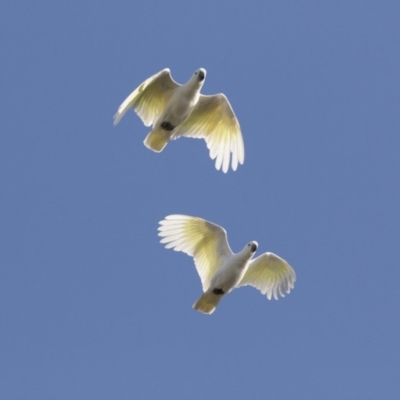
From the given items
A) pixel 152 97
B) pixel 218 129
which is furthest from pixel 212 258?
pixel 152 97

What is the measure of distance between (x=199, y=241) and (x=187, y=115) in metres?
2.43

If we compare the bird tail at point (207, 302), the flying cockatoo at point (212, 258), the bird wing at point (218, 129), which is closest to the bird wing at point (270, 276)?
the flying cockatoo at point (212, 258)

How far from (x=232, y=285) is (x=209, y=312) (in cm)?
76

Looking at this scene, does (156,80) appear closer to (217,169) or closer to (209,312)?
(217,169)

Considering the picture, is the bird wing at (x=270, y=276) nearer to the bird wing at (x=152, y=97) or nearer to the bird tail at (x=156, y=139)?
the bird tail at (x=156, y=139)

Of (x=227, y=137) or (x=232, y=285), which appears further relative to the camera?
(x=227, y=137)

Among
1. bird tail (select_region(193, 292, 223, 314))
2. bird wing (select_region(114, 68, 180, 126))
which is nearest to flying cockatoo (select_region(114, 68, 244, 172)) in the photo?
bird wing (select_region(114, 68, 180, 126))

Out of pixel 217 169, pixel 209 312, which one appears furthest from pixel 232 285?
pixel 217 169

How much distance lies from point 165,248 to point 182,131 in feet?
8.34

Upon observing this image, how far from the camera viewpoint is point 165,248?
2628cm

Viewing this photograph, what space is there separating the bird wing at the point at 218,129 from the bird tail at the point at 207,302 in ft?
9.06

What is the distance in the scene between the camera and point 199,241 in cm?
2631

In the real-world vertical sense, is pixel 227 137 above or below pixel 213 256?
above

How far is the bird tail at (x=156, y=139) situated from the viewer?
2618cm
